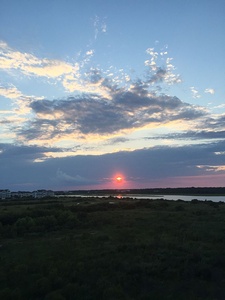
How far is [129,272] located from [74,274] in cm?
212

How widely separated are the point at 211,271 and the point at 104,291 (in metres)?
4.90

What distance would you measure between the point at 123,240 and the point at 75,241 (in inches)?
113

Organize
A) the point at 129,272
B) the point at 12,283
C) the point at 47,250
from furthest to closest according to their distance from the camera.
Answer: the point at 47,250 → the point at 129,272 → the point at 12,283

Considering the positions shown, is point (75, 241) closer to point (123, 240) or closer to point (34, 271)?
point (123, 240)

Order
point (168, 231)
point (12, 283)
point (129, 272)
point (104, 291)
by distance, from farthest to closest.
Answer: point (168, 231) → point (129, 272) → point (12, 283) → point (104, 291)

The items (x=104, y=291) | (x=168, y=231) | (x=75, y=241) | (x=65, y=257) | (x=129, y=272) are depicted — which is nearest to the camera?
(x=104, y=291)

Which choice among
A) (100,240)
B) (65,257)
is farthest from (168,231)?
(65,257)

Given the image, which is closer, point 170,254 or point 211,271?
point 211,271

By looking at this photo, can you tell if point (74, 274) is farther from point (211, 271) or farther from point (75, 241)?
point (75, 241)

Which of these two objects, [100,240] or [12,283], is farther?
[100,240]

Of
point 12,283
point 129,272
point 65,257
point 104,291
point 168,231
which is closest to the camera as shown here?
point 104,291

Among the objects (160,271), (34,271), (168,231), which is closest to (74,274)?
(34,271)

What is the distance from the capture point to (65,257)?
1577cm

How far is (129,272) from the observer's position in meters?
13.0
